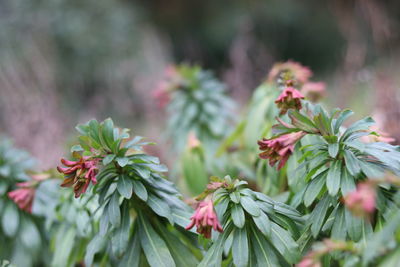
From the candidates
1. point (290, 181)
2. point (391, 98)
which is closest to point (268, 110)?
point (290, 181)

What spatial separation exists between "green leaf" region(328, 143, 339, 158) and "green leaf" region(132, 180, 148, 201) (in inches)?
19.7

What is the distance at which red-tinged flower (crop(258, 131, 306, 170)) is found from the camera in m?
1.06

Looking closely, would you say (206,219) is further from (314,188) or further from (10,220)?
(10,220)

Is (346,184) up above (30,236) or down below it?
A: above

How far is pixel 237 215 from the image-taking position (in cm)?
104

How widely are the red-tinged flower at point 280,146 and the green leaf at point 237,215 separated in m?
0.15

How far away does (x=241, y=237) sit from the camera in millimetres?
1062

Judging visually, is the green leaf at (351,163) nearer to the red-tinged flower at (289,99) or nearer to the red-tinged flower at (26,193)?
the red-tinged flower at (289,99)

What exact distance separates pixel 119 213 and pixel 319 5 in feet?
22.2

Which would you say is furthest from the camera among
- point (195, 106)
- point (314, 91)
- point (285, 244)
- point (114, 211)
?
point (195, 106)

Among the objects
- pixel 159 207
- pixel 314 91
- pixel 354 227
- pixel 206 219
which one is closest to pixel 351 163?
pixel 354 227

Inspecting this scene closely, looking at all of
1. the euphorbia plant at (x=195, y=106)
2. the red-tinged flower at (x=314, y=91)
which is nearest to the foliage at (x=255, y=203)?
the red-tinged flower at (x=314, y=91)

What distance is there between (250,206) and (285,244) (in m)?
0.13

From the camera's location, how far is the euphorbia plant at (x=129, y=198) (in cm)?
114
